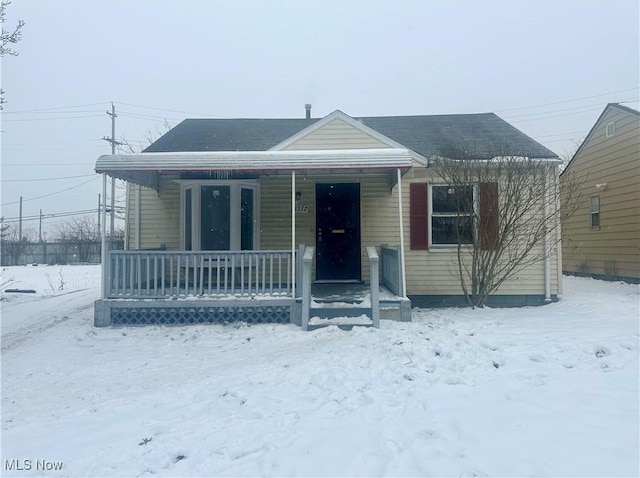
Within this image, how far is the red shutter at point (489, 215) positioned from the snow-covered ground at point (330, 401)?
199cm

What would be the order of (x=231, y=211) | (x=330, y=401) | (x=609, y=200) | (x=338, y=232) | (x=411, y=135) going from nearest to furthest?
(x=330, y=401)
(x=231, y=211)
(x=338, y=232)
(x=411, y=135)
(x=609, y=200)

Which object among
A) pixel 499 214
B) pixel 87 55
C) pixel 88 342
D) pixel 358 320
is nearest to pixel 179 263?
pixel 88 342

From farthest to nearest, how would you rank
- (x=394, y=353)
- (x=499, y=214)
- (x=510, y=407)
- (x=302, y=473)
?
1. (x=499, y=214)
2. (x=394, y=353)
3. (x=510, y=407)
4. (x=302, y=473)

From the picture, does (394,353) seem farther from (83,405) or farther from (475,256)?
(475,256)

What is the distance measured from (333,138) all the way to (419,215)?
2398 millimetres

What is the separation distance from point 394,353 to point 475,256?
→ 3993mm

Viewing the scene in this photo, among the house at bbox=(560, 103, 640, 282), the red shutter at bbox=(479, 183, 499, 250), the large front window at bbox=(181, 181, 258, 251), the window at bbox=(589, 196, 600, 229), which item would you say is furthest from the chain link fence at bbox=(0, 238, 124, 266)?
the window at bbox=(589, 196, 600, 229)

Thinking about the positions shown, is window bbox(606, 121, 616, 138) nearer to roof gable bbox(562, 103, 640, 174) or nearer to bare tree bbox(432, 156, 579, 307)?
roof gable bbox(562, 103, 640, 174)

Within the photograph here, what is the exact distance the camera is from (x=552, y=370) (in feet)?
14.7

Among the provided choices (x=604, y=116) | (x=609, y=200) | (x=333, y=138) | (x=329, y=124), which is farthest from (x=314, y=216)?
(x=604, y=116)

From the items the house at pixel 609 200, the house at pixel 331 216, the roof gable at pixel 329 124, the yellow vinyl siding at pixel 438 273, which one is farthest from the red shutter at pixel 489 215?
the house at pixel 609 200

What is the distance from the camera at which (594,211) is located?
1391 cm

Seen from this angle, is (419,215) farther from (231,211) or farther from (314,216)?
(231,211)

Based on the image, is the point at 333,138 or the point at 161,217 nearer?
the point at 333,138
